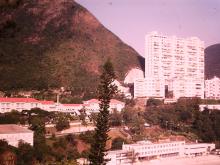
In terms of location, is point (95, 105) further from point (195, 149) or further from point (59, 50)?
point (59, 50)

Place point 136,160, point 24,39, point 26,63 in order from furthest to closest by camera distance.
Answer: point 24,39
point 26,63
point 136,160

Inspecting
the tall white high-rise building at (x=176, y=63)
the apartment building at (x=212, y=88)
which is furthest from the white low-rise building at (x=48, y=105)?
the apartment building at (x=212, y=88)

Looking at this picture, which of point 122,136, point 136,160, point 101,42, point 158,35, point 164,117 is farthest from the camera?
point 101,42

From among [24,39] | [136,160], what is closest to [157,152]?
[136,160]

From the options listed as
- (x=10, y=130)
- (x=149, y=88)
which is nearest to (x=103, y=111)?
(x=10, y=130)

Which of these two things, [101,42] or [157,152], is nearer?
[157,152]

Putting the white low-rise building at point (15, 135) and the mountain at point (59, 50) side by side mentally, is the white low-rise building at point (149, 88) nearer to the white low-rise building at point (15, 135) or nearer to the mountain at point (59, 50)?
the mountain at point (59, 50)

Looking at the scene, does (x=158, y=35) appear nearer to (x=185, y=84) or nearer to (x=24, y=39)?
(x=185, y=84)
